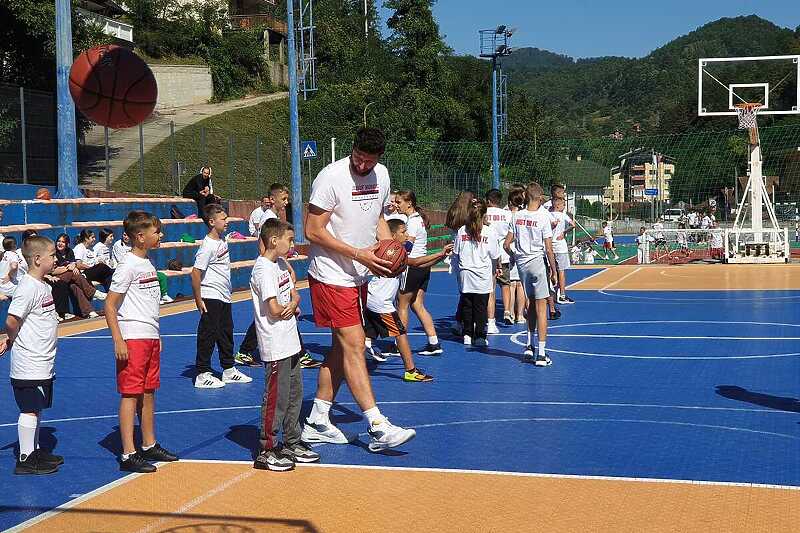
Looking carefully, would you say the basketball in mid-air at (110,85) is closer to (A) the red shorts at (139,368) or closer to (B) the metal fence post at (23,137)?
(A) the red shorts at (139,368)

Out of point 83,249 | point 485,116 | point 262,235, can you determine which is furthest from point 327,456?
point 485,116

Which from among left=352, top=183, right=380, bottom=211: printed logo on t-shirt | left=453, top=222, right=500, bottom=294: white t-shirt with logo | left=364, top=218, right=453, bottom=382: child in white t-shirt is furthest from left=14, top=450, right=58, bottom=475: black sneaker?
left=453, top=222, right=500, bottom=294: white t-shirt with logo

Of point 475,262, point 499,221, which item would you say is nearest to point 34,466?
point 475,262

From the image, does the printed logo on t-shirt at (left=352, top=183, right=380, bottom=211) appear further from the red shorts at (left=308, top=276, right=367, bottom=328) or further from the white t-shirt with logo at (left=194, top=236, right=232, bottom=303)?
A: the white t-shirt with logo at (left=194, top=236, right=232, bottom=303)

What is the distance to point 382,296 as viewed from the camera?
37.0ft

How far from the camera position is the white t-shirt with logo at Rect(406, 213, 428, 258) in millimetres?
12219

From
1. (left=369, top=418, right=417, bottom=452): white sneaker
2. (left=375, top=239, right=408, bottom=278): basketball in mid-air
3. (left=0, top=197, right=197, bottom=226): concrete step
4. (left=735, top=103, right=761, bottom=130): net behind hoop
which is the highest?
(left=735, top=103, right=761, bottom=130): net behind hoop

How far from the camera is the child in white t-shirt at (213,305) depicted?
1042 cm

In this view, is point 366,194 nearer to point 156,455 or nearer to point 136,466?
point 156,455

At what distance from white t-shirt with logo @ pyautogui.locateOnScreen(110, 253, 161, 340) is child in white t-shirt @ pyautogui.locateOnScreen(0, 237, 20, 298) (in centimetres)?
429

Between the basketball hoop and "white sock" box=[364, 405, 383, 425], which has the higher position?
the basketball hoop

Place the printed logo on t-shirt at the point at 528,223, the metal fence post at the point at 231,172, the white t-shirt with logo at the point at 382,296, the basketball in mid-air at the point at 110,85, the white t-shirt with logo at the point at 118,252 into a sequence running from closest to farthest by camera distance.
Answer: the white t-shirt with logo at the point at 382,296
the printed logo on t-shirt at the point at 528,223
the basketball in mid-air at the point at 110,85
the white t-shirt with logo at the point at 118,252
the metal fence post at the point at 231,172

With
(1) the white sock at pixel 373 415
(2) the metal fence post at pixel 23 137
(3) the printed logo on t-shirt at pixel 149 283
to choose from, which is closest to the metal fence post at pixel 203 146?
(2) the metal fence post at pixel 23 137

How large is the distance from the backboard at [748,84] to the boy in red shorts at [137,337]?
27429 millimetres
